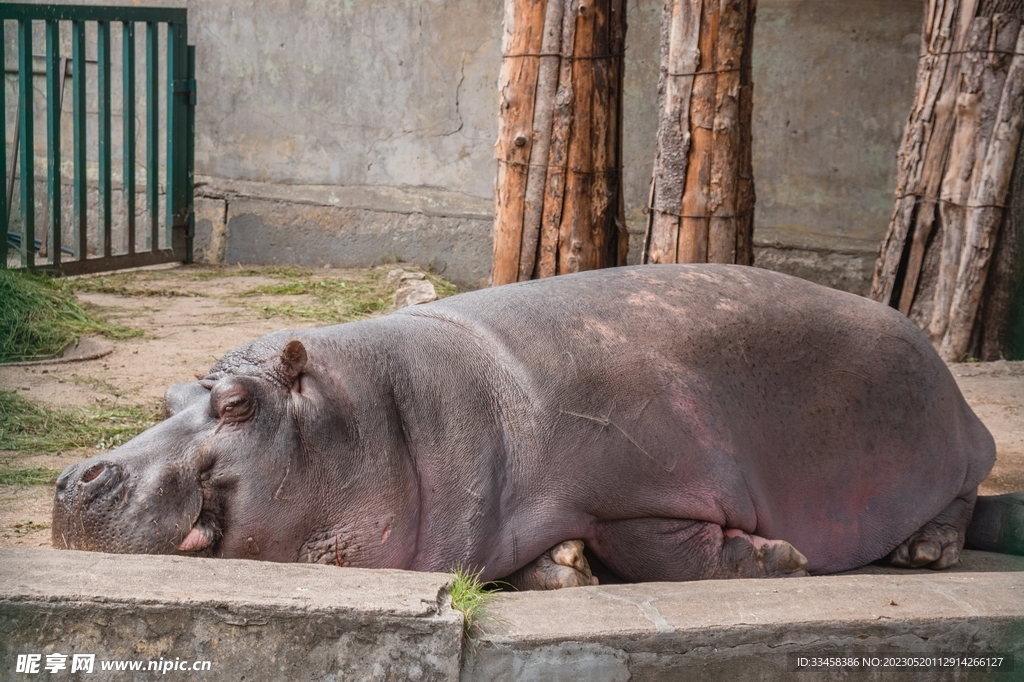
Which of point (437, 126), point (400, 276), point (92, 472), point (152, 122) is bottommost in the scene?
point (400, 276)

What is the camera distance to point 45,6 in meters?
6.93

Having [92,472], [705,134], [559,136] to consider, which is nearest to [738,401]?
[92,472]

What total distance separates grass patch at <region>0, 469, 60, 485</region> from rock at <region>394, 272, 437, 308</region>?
3038 millimetres

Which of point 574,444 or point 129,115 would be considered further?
point 129,115

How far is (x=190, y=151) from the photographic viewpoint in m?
8.27

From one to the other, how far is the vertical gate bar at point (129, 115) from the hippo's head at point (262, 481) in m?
5.66

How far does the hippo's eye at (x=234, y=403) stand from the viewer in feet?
7.93

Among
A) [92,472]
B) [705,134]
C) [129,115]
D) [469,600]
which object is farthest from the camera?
[129,115]

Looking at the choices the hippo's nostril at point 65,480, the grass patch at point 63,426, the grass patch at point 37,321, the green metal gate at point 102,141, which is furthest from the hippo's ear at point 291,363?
the green metal gate at point 102,141

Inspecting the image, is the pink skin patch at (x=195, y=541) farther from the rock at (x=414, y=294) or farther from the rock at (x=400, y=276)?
the rock at (x=400, y=276)

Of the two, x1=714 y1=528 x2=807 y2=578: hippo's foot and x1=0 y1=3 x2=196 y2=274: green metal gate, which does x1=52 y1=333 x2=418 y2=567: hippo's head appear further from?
x1=0 y1=3 x2=196 y2=274: green metal gate

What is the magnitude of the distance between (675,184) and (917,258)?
2.01 m

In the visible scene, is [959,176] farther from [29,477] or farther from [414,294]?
[29,477]

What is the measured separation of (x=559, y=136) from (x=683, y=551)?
231 centimetres
